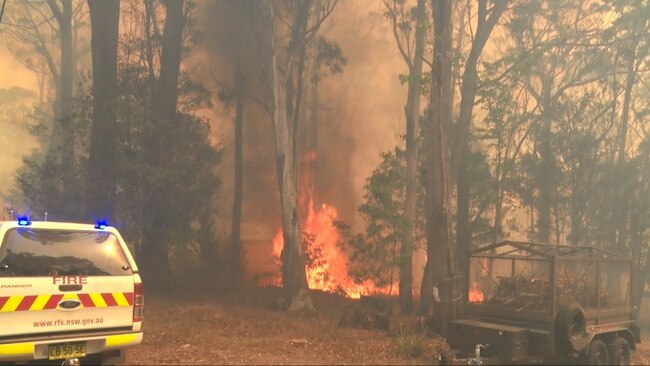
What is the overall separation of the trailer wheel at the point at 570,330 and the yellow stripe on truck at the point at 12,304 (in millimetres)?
7100

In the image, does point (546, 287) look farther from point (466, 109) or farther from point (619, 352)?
point (466, 109)

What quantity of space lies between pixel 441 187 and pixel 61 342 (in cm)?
881

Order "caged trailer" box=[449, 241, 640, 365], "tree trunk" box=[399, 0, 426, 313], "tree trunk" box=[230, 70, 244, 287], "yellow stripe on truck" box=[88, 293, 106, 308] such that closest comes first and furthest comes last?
"yellow stripe on truck" box=[88, 293, 106, 308] → "caged trailer" box=[449, 241, 640, 365] → "tree trunk" box=[399, 0, 426, 313] → "tree trunk" box=[230, 70, 244, 287]

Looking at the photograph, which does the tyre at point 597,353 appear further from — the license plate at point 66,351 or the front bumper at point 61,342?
the license plate at point 66,351

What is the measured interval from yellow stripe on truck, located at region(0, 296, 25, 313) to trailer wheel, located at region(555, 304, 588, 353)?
23.3 ft

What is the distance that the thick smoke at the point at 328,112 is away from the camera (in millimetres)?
27859

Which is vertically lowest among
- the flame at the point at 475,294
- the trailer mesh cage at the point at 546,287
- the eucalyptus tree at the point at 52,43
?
the flame at the point at 475,294

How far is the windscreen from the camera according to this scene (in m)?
5.96

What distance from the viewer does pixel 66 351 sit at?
6.13 meters

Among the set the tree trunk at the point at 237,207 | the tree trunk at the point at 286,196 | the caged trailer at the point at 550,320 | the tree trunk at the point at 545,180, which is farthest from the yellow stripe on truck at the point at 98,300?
the tree trunk at the point at 545,180

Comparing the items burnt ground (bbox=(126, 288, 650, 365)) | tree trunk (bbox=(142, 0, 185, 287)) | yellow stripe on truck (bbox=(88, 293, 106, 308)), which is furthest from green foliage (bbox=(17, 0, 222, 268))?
yellow stripe on truck (bbox=(88, 293, 106, 308))

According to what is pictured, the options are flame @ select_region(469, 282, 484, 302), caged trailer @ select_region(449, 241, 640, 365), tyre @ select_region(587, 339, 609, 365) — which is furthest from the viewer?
flame @ select_region(469, 282, 484, 302)

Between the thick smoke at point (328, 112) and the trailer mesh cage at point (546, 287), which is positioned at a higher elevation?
the thick smoke at point (328, 112)

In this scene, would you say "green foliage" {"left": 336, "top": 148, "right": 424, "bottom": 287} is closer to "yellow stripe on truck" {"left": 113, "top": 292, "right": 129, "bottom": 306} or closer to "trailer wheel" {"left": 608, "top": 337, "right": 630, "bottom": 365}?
"trailer wheel" {"left": 608, "top": 337, "right": 630, "bottom": 365}
